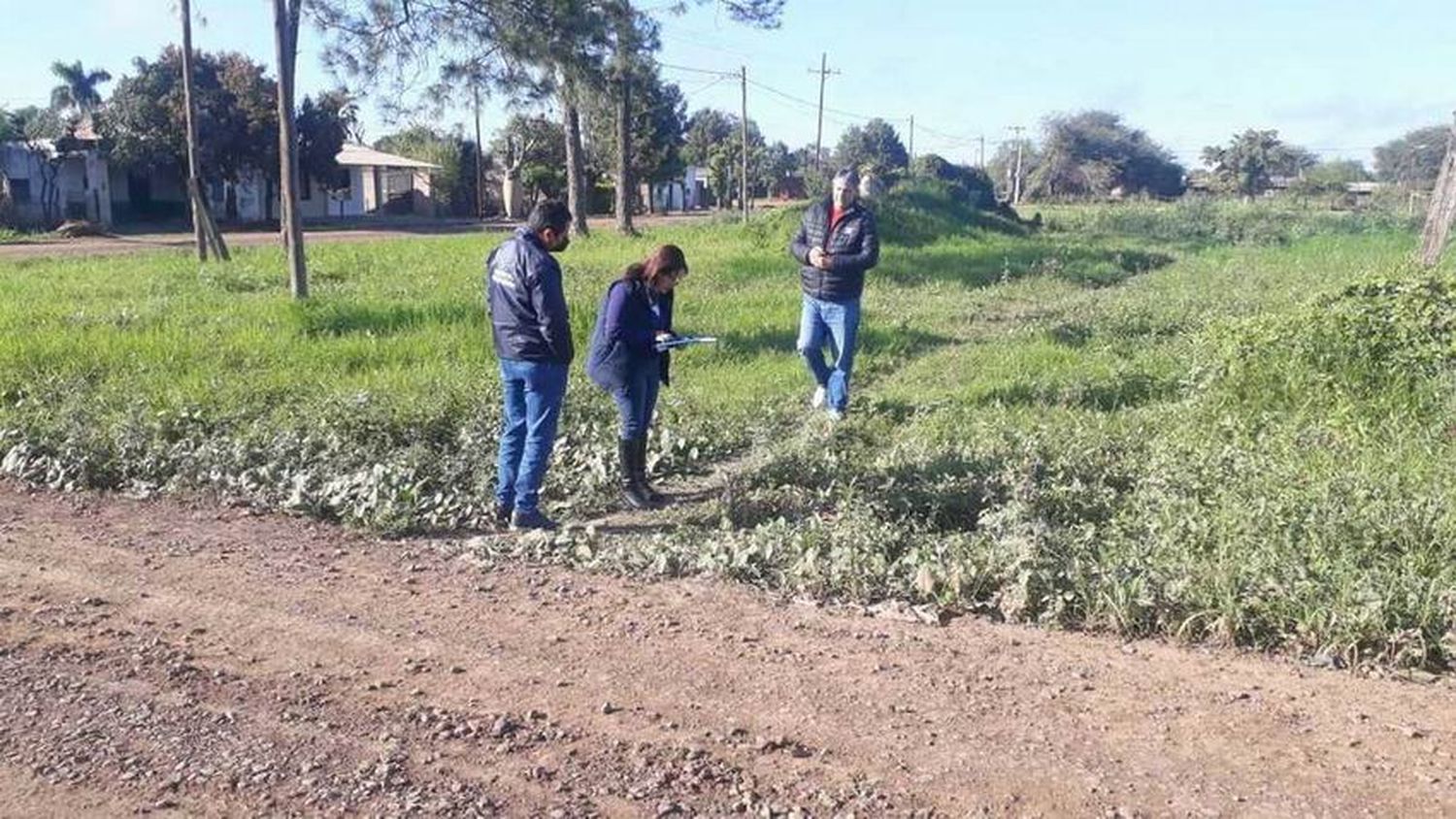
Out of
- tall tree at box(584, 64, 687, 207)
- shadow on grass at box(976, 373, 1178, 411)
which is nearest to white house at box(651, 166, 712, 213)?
tall tree at box(584, 64, 687, 207)

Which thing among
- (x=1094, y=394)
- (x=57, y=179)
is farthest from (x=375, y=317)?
(x=57, y=179)

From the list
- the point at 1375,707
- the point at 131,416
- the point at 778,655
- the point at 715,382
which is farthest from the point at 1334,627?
the point at 131,416

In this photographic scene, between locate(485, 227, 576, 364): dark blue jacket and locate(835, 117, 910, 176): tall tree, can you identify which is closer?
locate(485, 227, 576, 364): dark blue jacket

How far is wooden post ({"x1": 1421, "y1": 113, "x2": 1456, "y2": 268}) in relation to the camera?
45.3ft

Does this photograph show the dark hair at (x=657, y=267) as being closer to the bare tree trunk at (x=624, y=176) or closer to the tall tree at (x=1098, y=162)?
the bare tree trunk at (x=624, y=176)

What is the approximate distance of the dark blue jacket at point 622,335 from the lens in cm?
664

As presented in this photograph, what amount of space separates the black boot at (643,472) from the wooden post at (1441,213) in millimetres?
10641

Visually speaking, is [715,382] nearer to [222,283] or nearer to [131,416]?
[131,416]

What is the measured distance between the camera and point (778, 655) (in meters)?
4.58

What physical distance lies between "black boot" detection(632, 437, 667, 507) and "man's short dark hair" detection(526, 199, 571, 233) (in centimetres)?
129

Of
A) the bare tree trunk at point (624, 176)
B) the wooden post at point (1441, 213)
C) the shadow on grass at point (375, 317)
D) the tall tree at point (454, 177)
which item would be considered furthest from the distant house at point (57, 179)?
the wooden post at point (1441, 213)

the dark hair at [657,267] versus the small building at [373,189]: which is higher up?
the small building at [373,189]

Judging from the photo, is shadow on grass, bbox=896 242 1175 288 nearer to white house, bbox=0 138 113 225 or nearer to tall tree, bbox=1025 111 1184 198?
white house, bbox=0 138 113 225

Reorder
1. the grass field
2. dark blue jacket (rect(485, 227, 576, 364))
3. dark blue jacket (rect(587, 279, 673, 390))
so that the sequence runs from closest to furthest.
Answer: the grass field
dark blue jacket (rect(485, 227, 576, 364))
dark blue jacket (rect(587, 279, 673, 390))
